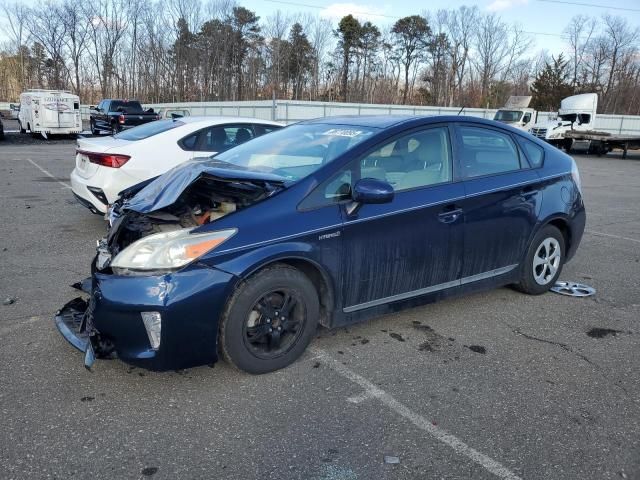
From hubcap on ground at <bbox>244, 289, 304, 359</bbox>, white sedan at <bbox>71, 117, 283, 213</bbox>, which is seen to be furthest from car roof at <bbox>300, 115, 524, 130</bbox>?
white sedan at <bbox>71, 117, 283, 213</bbox>

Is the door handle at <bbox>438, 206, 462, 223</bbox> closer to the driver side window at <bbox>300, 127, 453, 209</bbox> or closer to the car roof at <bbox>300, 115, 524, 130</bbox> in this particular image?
the driver side window at <bbox>300, 127, 453, 209</bbox>

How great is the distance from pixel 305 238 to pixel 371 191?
0.52 metres

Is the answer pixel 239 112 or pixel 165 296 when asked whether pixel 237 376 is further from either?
pixel 239 112

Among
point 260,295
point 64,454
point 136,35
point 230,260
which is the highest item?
point 136,35

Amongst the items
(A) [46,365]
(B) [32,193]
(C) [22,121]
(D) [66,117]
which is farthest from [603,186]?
(C) [22,121]

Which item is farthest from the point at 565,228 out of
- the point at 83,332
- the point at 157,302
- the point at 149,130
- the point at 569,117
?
→ the point at 569,117

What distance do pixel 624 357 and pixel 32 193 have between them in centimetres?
970

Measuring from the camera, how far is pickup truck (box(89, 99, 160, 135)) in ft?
88.3

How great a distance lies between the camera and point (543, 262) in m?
4.88

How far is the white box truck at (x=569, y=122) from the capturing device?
28.4 meters

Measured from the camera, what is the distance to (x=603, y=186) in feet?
48.6

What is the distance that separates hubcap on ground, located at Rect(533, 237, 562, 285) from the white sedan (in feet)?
14.4

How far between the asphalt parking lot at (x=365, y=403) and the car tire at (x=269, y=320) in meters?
0.13

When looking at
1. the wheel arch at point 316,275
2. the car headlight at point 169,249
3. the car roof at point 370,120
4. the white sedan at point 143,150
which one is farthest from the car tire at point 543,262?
the white sedan at point 143,150
